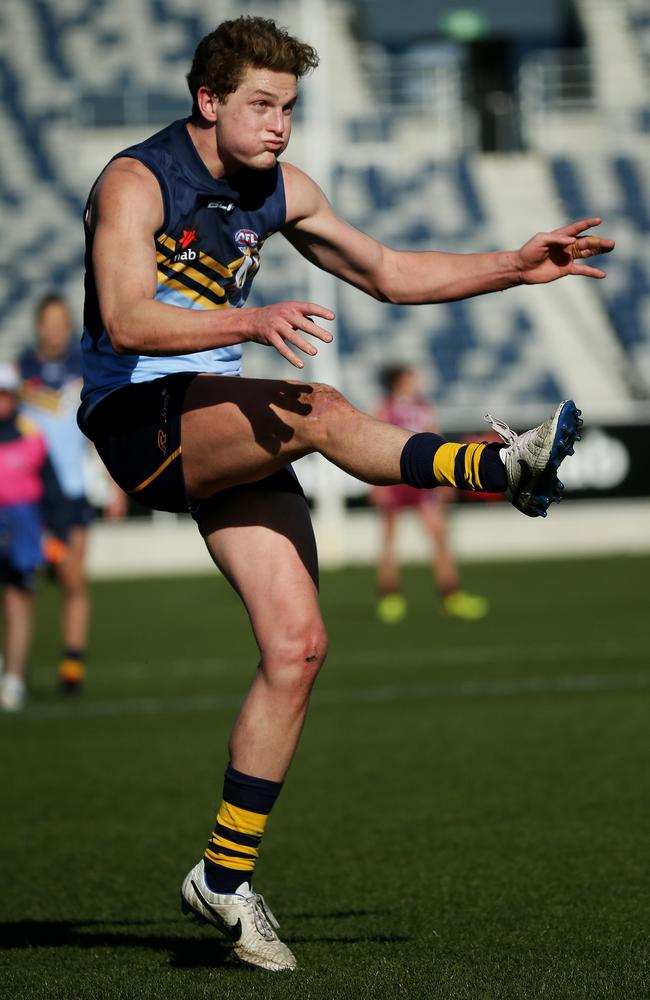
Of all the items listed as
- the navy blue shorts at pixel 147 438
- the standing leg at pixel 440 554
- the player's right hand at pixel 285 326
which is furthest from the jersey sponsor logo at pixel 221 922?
the standing leg at pixel 440 554

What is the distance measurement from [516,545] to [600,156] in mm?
7023

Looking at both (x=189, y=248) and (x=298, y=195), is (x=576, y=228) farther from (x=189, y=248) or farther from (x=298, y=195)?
(x=189, y=248)

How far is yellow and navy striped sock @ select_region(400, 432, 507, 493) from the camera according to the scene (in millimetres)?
3424

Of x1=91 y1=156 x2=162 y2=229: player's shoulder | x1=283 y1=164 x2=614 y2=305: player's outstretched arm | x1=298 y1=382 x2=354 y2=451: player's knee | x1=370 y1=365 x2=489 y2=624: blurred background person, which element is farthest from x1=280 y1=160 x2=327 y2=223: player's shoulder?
x1=370 y1=365 x2=489 y2=624: blurred background person

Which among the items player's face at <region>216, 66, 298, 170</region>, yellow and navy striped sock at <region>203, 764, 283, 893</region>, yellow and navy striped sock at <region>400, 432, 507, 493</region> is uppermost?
player's face at <region>216, 66, 298, 170</region>

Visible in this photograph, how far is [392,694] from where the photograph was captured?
8680 millimetres

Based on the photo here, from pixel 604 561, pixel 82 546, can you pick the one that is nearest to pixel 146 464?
pixel 82 546

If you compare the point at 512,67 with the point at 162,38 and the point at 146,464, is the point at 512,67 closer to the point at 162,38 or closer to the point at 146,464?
the point at 162,38

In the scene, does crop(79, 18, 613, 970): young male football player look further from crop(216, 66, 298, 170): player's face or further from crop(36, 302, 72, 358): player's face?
crop(36, 302, 72, 358): player's face

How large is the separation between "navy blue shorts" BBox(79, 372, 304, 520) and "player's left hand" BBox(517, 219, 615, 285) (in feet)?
3.09

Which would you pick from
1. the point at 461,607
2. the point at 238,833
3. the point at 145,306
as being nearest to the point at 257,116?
the point at 145,306

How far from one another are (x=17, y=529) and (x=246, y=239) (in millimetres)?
5219

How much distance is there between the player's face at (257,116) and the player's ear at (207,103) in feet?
0.08

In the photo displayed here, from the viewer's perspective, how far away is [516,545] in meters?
19.8
